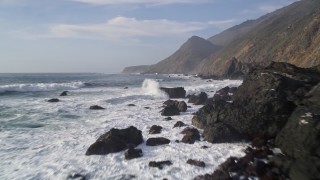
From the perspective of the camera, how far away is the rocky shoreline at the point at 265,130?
Result: 11.5 metres

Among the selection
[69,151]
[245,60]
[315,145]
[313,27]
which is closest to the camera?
[315,145]

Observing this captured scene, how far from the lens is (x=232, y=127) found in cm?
1563

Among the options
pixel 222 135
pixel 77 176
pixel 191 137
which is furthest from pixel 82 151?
pixel 222 135

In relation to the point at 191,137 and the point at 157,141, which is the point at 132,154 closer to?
the point at 157,141

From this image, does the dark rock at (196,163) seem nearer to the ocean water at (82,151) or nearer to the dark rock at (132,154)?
the ocean water at (82,151)

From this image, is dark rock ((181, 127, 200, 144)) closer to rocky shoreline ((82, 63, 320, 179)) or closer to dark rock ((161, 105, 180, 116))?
rocky shoreline ((82, 63, 320, 179))

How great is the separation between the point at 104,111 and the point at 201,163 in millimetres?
15190

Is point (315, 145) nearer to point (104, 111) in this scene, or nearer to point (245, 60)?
point (104, 111)

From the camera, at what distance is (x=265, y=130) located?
14.8 meters

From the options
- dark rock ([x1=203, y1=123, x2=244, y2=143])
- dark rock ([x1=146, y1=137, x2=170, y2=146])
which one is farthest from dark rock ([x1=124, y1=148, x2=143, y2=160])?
dark rock ([x1=203, y1=123, x2=244, y2=143])

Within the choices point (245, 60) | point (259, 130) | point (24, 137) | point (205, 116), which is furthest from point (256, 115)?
point (245, 60)

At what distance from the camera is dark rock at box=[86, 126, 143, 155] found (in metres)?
14.3

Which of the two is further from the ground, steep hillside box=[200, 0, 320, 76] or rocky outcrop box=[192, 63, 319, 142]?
steep hillside box=[200, 0, 320, 76]

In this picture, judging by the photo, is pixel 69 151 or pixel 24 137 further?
pixel 24 137
